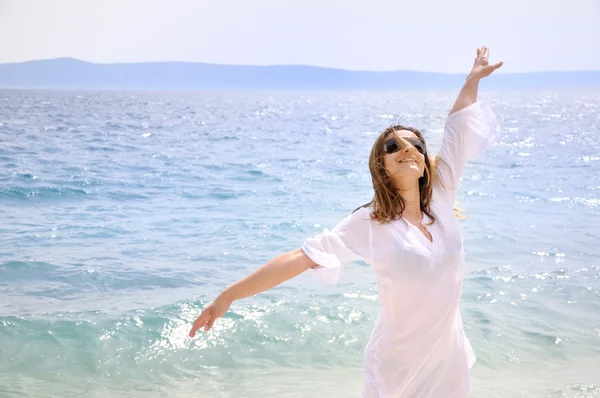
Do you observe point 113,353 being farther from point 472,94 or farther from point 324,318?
point 472,94

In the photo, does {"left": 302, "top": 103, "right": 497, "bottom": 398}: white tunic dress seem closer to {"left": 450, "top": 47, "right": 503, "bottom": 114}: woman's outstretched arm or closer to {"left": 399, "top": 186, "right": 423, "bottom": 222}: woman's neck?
{"left": 399, "top": 186, "right": 423, "bottom": 222}: woman's neck

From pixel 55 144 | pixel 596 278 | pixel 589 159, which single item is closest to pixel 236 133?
pixel 55 144

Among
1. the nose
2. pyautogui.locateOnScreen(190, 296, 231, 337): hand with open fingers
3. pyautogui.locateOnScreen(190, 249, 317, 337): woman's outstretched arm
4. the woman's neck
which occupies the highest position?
the nose

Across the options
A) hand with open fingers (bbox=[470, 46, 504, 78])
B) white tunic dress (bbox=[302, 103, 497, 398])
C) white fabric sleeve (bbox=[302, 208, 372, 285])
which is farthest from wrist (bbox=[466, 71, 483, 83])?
white fabric sleeve (bbox=[302, 208, 372, 285])

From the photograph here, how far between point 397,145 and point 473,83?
0.59 metres

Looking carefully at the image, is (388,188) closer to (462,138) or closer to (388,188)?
(388,188)

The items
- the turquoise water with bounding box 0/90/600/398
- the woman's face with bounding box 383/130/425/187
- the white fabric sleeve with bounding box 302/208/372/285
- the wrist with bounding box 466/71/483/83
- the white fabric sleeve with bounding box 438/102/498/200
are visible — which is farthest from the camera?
the turquoise water with bounding box 0/90/600/398

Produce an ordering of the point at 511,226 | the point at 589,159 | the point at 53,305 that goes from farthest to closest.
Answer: the point at 589,159 → the point at 511,226 → the point at 53,305

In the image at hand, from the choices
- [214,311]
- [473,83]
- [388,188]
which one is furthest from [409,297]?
[473,83]

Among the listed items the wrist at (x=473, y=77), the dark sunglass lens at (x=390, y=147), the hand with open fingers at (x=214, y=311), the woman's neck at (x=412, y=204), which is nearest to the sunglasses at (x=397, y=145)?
the dark sunglass lens at (x=390, y=147)

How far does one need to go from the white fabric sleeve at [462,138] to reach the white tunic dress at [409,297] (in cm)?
30

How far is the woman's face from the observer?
2883 mm

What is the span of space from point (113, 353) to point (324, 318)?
70.9 inches

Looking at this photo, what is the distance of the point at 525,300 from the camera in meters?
7.29
